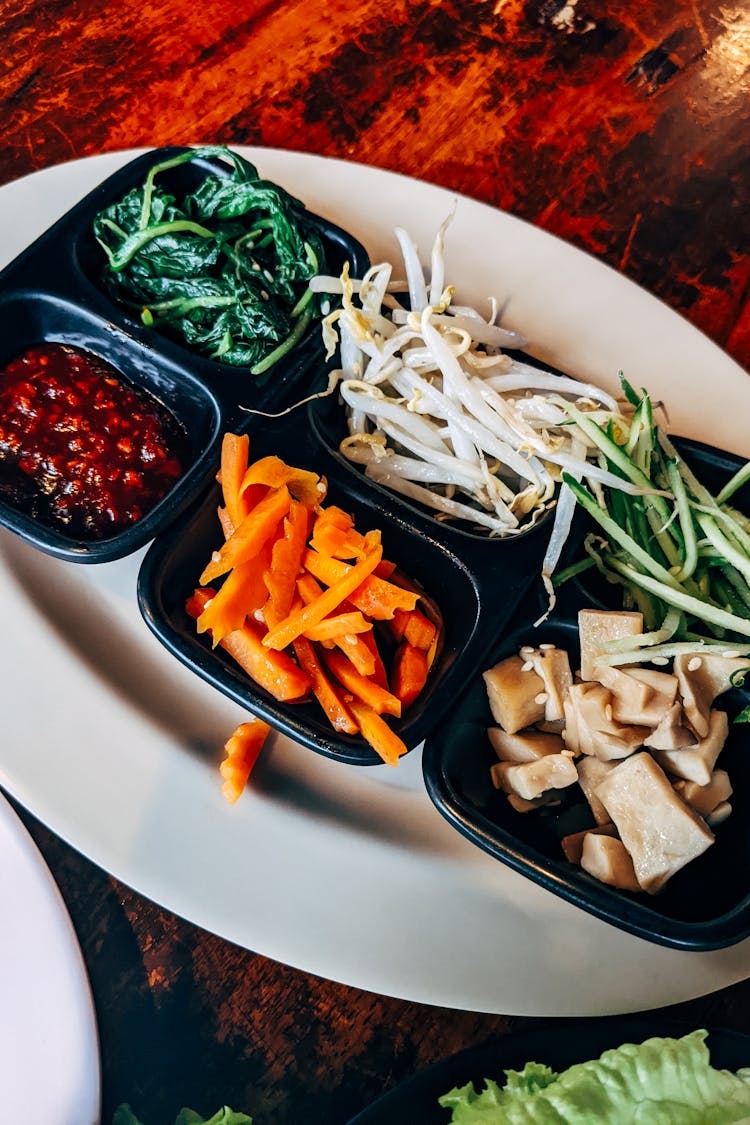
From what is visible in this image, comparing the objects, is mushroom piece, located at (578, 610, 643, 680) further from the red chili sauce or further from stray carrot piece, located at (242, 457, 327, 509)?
the red chili sauce

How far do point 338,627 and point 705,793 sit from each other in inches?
31.4

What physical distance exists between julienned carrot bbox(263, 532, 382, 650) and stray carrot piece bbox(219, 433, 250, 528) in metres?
0.25

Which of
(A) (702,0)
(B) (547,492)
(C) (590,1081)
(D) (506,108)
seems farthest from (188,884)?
(A) (702,0)

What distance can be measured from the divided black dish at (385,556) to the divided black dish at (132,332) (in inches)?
3.4

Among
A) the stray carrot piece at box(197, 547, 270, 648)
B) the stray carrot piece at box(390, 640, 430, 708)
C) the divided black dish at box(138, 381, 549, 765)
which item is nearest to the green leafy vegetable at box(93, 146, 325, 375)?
the divided black dish at box(138, 381, 549, 765)

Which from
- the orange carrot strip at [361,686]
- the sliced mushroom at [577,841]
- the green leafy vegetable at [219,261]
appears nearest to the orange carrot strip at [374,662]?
the orange carrot strip at [361,686]

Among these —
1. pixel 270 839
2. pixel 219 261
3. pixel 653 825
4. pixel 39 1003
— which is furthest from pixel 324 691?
pixel 219 261

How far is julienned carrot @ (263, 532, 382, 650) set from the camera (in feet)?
5.94

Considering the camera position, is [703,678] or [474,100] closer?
[703,678]

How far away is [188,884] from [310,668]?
50 cm

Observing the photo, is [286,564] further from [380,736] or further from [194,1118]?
[194,1118]

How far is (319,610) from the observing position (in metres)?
1.81

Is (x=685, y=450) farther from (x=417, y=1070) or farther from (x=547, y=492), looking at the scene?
(x=417, y=1070)

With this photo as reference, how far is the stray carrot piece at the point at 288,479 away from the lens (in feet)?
6.20
